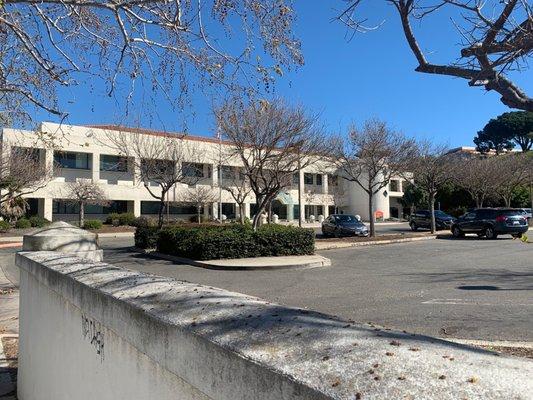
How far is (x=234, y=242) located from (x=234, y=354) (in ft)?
58.0

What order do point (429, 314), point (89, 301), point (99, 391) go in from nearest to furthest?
point (99, 391), point (89, 301), point (429, 314)

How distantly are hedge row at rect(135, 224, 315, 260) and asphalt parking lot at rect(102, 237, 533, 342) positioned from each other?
3.13ft

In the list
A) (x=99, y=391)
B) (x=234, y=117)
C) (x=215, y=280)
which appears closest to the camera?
(x=99, y=391)

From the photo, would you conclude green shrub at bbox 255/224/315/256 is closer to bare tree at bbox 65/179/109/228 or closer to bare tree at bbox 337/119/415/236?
bare tree at bbox 337/119/415/236

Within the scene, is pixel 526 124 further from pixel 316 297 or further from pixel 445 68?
pixel 445 68

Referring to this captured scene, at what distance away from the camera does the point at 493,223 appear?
2980 centimetres

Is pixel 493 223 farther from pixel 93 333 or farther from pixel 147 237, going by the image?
pixel 93 333

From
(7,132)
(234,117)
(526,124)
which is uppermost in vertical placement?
(526,124)

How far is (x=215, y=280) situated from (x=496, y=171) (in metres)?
34.8

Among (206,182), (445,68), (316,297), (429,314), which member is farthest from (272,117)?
(206,182)

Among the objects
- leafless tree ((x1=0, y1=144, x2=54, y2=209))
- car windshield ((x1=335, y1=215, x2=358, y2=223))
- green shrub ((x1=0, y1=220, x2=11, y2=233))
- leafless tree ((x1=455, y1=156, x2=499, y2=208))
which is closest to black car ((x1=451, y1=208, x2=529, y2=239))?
car windshield ((x1=335, y1=215, x2=358, y2=223))

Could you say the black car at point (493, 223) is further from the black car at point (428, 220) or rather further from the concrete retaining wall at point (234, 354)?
the concrete retaining wall at point (234, 354)

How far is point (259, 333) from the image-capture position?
70.7 inches

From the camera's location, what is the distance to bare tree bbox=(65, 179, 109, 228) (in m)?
45.5
